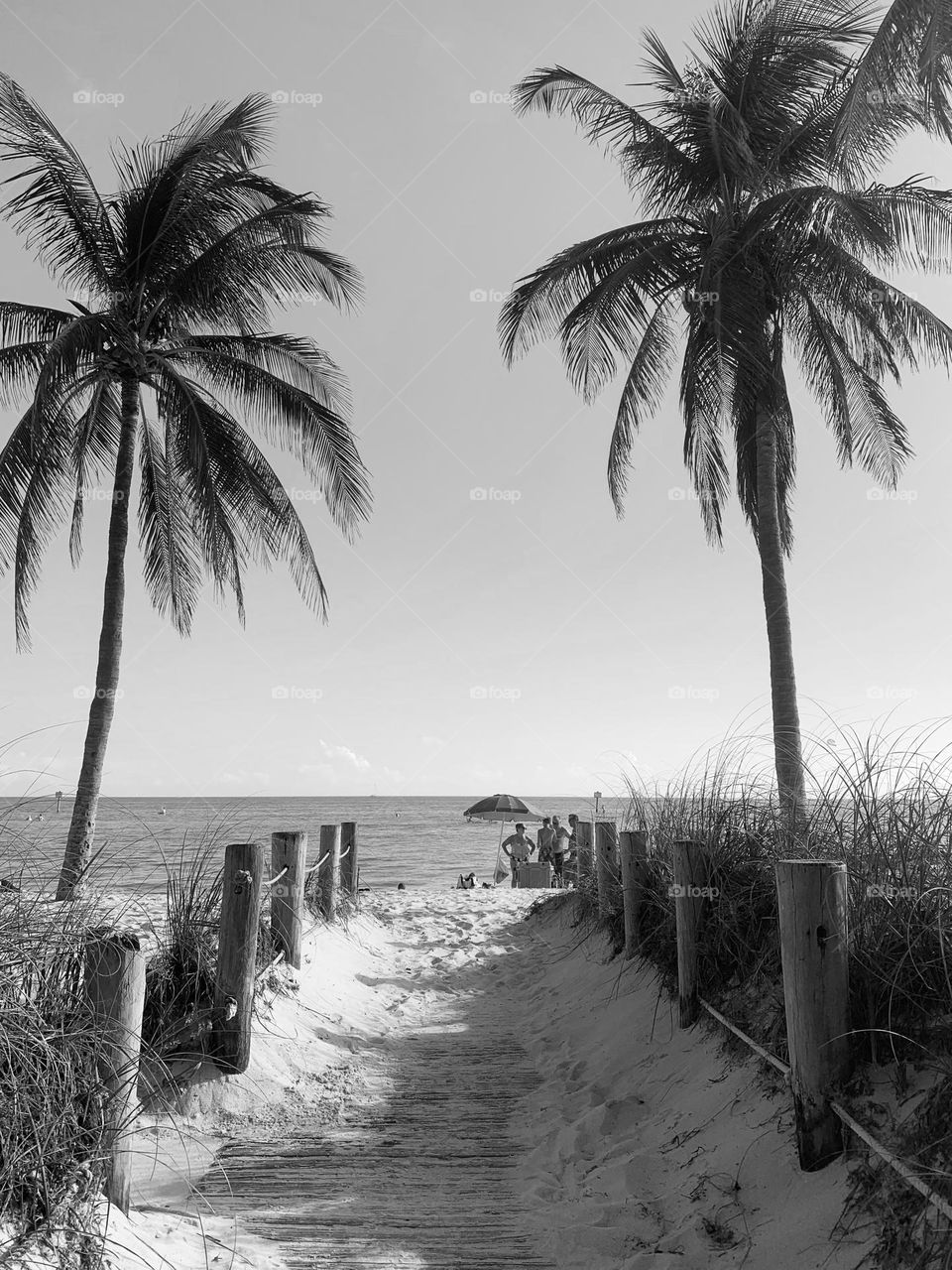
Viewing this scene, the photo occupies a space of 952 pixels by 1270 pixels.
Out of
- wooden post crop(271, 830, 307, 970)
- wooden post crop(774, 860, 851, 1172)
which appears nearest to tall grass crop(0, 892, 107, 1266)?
wooden post crop(774, 860, 851, 1172)

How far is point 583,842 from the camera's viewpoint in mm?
11602

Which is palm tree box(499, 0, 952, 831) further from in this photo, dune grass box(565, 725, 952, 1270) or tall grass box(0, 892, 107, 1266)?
tall grass box(0, 892, 107, 1266)

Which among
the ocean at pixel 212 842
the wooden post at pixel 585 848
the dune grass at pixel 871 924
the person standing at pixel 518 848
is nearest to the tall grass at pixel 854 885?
the dune grass at pixel 871 924

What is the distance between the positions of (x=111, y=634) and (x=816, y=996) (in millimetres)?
10146

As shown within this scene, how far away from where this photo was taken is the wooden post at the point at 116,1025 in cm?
309

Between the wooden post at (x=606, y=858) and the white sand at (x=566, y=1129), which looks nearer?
the white sand at (x=566, y=1129)

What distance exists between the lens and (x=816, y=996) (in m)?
3.34

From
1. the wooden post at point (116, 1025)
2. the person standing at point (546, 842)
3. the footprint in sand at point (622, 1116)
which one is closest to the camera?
the wooden post at point (116, 1025)

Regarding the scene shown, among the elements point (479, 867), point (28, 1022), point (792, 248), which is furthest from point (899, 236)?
point (479, 867)

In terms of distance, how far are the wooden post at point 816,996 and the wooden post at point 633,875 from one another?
305cm

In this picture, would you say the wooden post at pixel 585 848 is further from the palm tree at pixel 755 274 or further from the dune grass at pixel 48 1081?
the dune grass at pixel 48 1081

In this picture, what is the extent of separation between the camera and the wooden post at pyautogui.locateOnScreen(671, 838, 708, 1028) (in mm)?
4992

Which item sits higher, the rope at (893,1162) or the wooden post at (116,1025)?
the wooden post at (116,1025)

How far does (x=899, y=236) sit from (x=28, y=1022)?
11632 millimetres
